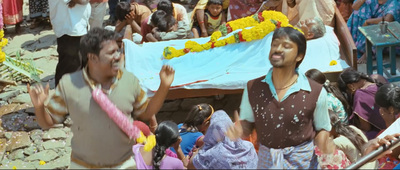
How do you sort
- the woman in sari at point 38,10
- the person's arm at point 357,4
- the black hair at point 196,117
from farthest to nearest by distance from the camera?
the woman in sari at point 38,10 → the person's arm at point 357,4 → the black hair at point 196,117

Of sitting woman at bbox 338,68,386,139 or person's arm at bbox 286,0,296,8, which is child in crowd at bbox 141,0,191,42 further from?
sitting woman at bbox 338,68,386,139

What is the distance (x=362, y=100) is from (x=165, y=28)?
3.01 metres

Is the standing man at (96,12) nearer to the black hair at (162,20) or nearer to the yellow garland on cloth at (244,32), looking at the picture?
the black hair at (162,20)

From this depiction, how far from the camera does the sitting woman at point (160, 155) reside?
4262 mm

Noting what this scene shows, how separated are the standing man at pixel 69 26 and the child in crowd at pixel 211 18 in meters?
1.76

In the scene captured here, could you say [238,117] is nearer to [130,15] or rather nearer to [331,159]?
[331,159]

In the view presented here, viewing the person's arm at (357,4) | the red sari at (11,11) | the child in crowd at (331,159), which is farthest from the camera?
the red sari at (11,11)

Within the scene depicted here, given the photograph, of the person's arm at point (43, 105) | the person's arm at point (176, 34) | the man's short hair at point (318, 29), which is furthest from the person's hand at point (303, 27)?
the person's arm at point (43, 105)

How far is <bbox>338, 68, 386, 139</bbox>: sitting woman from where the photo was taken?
5.34 m

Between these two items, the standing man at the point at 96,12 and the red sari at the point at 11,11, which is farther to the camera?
the red sari at the point at 11,11

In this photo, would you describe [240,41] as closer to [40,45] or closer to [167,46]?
[167,46]

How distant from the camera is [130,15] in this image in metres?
8.15

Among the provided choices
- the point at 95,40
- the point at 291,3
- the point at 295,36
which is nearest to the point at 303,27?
the point at 291,3

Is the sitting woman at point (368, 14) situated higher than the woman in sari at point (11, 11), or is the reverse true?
the sitting woman at point (368, 14)
